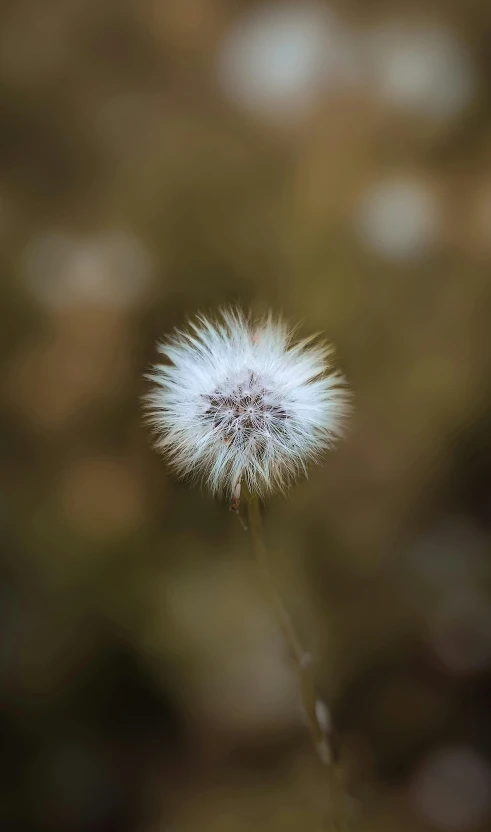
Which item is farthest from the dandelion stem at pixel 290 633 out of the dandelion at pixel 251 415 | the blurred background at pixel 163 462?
the blurred background at pixel 163 462

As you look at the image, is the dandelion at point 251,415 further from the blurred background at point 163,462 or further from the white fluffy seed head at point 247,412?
the blurred background at point 163,462

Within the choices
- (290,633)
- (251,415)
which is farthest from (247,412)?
(290,633)

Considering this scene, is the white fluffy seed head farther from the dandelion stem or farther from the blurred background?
the blurred background

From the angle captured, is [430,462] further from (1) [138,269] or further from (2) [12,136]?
(2) [12,136]

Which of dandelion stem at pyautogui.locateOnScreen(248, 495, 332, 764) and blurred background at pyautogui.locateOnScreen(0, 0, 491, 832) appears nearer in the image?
dandelion stem at pyautogui.locateOnScreen(248, 495, 332, 764)

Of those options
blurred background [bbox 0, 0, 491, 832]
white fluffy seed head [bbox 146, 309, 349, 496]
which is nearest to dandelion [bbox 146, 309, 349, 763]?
white fluffy seed head [bbox 146, 309, 349, 496]

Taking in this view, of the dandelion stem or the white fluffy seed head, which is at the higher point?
the white fluffy seed head

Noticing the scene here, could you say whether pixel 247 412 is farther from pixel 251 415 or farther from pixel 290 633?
pixel 290 633
